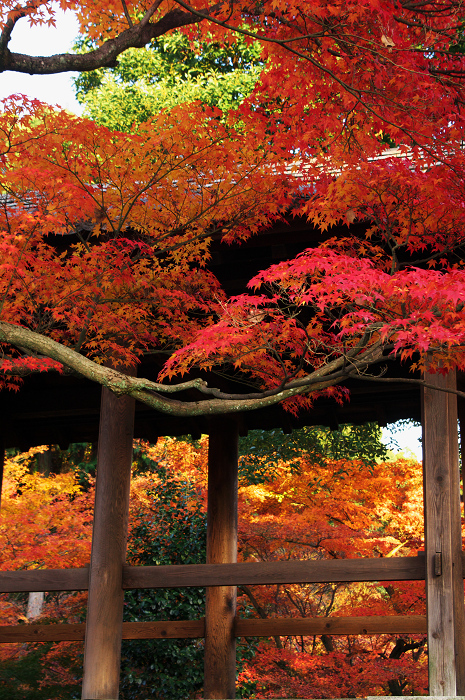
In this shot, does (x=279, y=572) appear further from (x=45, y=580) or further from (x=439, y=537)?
(x=45, y=580)

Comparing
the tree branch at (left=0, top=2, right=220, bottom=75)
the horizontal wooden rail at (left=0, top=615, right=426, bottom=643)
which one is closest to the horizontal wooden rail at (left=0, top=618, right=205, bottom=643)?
the horizontal wooden rail at (left=0, top=615, right=426, bottom=643)

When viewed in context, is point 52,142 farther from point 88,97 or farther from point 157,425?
point 88,97

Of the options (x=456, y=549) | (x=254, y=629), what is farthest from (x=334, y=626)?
(x=456, y=549)

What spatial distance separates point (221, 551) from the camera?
7.82 m

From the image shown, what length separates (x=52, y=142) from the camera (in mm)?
5121

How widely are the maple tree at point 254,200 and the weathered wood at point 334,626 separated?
3.10 m

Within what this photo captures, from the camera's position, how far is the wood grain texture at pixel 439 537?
496 centimetres

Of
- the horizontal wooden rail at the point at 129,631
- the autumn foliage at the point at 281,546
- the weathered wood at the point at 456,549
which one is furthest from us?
the autumn foliage at the point at 281,546

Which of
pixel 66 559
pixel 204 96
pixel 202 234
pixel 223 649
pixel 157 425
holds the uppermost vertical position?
pixel 204 96

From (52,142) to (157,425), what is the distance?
486cm

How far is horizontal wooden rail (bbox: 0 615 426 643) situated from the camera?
24.2 feet

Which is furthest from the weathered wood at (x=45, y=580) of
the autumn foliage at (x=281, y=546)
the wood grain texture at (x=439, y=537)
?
the autumn foliage at (x=281, y=546)

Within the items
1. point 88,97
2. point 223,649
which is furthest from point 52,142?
point 88,97

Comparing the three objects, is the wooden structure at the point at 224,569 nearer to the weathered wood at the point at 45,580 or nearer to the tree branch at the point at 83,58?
the weathered wood at the point at 45,580
